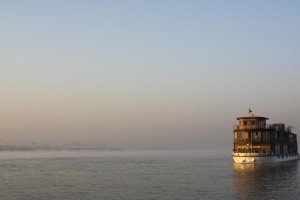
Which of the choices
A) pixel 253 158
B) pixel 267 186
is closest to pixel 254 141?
pixel 253 158

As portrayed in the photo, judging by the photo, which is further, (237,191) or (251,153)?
(251,153)

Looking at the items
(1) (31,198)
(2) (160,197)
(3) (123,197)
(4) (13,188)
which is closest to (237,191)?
(2) (160,197)

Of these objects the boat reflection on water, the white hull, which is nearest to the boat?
the white hull

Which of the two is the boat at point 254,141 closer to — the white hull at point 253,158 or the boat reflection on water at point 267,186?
the white hull at point 253,158

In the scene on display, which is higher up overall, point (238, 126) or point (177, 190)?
point (238, 126)

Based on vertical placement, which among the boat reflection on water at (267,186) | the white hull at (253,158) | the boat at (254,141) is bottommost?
the boat reflection on water at (267,186)

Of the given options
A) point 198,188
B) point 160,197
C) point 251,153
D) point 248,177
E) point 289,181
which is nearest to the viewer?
point 160,197

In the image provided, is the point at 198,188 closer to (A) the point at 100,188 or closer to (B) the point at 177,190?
(B) the point at 177,190

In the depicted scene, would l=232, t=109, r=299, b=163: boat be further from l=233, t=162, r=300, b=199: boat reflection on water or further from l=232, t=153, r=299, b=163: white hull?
l=233, t=162, r=300, b=199: boat reflection on water

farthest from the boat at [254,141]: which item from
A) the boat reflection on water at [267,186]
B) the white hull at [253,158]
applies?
the boat reflection on water at [267,186]

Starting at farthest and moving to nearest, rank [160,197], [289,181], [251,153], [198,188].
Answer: [251,153]
[289,181]
[198,188]
[160,197]

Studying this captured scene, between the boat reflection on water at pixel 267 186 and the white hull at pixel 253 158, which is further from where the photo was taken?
the white hull at pixel 253 158

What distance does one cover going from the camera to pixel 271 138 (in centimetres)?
10338

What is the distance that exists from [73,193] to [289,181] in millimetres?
32652
